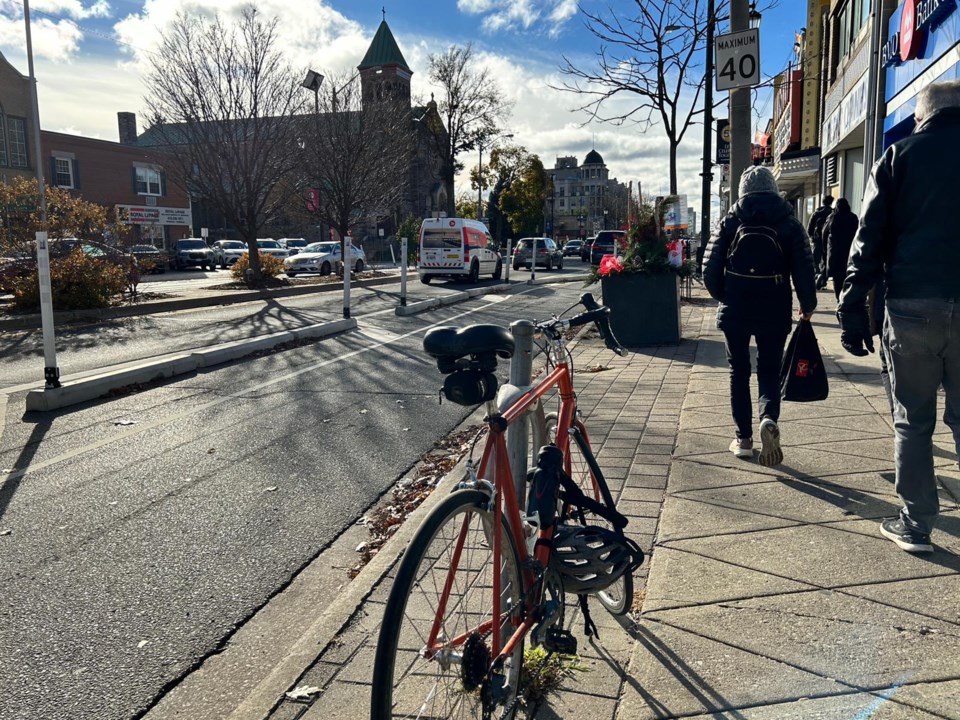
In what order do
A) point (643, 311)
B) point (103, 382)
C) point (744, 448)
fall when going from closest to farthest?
Answer: point (744, 448)
point (103, 382)
point (643, 311)

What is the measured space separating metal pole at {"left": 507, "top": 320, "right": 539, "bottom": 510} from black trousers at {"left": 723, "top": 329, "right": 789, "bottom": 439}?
2862 mm

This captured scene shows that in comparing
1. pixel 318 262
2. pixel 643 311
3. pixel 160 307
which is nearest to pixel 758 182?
pixel 643 311

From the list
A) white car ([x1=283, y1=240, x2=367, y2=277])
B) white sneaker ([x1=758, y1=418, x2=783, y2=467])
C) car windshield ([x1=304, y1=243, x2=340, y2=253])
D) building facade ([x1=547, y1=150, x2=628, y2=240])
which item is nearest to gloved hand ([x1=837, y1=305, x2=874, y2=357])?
white sneaker ([x1=758, y1=418, x2=783, y2=467])

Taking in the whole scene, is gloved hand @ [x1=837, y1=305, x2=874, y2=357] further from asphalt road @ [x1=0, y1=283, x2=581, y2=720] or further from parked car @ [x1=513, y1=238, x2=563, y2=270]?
parked car @ [x1=513, y1=238, x2=563, y2=270]

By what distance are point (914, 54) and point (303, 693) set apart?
1402 centimetres

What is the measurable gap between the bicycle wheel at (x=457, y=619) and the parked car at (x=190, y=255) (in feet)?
135

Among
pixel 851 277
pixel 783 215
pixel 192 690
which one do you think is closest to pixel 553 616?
pixel 192 690

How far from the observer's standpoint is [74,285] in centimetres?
1525

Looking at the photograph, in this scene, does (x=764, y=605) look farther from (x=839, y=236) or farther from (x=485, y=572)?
(x=839, y=236)

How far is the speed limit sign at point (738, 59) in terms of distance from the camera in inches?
377

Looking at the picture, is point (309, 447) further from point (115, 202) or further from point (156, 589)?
point (115, 202)

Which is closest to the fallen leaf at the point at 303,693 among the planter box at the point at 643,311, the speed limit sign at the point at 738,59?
the planter box at the point at 643,311

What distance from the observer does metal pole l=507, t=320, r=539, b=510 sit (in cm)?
260

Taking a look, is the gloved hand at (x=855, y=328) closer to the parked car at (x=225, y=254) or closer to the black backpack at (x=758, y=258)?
the black backpack at (x=758, y=258)
